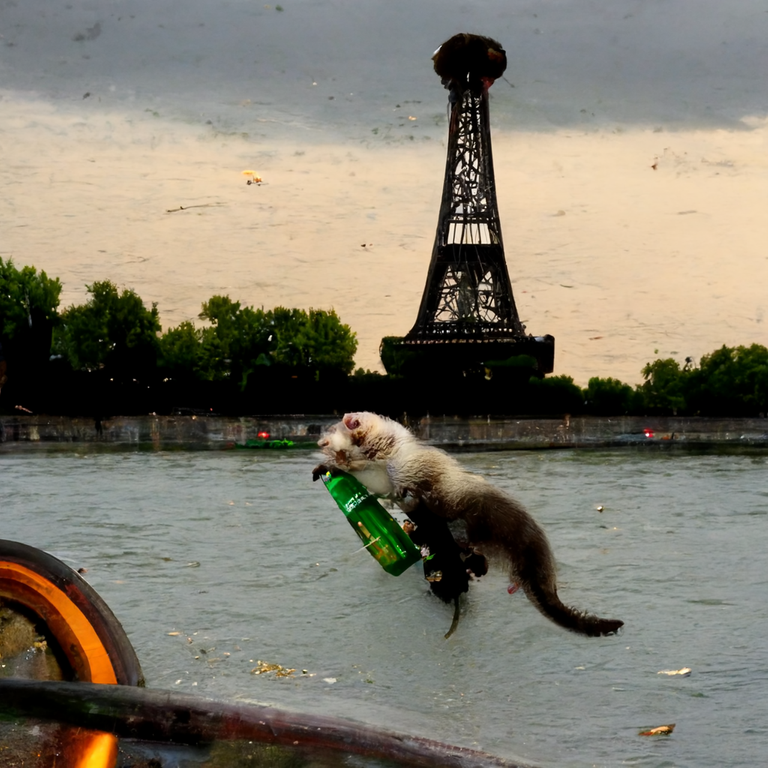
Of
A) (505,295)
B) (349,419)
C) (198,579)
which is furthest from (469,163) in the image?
(349,419)

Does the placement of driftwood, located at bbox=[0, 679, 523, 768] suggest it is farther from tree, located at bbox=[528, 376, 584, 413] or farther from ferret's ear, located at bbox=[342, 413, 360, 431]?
tree, located at bbox=[528, 376, 584, 413]

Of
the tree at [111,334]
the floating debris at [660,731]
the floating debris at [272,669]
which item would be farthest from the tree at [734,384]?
the floating debris at [660,731]

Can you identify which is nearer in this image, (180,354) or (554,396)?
Answer: (180,354)

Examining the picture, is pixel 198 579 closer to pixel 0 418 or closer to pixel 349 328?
pixel 0 418

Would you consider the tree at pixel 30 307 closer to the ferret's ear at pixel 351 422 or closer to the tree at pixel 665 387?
the tree at pixel 665 387

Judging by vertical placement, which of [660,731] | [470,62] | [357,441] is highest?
[470,62]

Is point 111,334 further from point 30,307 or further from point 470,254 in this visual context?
point 470,254

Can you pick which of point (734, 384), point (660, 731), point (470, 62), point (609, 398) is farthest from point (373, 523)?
point (470, 62)
